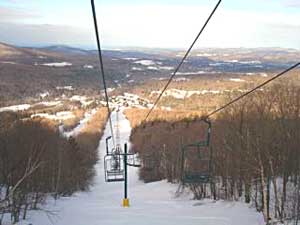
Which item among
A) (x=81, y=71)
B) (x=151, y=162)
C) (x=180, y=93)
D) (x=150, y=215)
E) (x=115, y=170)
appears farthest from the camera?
(x=81, y=71)

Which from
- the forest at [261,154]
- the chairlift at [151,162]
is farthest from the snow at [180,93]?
the forest at [261,154]

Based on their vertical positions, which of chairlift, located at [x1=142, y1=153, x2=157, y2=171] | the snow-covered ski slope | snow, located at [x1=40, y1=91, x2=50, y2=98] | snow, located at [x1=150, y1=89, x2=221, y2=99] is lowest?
the snow-covered ski slope

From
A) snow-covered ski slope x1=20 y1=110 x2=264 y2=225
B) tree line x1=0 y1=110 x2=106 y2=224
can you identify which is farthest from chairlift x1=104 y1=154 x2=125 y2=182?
tree line x1=0 y1=110 x2=106 y2=224

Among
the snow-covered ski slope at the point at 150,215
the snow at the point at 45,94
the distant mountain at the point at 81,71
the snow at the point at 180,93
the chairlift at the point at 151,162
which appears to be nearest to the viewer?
the snow-covered ski slope at the point at 150,215

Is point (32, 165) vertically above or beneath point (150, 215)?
above

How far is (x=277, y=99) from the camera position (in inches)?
1120

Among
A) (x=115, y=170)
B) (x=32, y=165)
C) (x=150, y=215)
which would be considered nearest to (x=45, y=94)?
(x=115, y=170)

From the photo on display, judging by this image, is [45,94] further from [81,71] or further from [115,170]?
[115,170]

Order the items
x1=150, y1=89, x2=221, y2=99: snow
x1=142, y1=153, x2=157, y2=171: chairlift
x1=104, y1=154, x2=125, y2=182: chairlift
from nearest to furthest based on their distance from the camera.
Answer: x1=104, y1=154, x2=125, y2=182: chairlift, x1=142, y1=153, x2=157, y2=171: chairlift, x1=150, y1=89, x2=221, y2=99: snow

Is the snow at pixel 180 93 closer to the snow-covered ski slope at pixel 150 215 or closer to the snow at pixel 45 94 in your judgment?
the snow at pixel 45 94

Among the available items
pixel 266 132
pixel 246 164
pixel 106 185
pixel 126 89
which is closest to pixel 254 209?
pixel 246 164

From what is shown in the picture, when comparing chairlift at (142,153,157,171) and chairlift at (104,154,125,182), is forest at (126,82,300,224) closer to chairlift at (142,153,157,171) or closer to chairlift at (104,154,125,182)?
chairlift at (104,154,125,182)

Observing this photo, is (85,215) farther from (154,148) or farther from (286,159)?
(154,148)

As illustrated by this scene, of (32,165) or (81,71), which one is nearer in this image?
(32,165)
